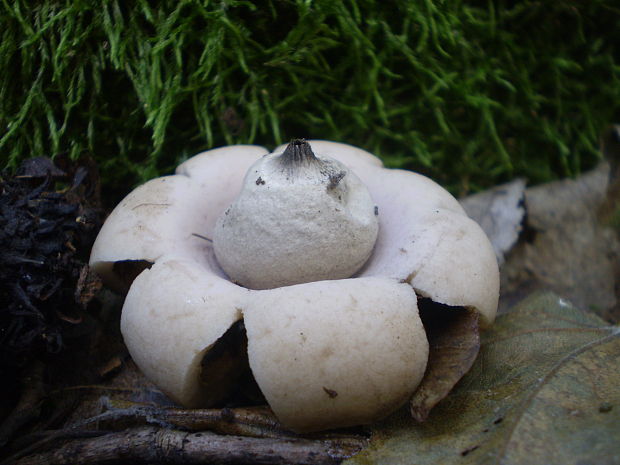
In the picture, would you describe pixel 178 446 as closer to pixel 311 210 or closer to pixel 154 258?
pixel 154 258

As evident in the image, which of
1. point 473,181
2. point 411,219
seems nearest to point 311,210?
point 411,219

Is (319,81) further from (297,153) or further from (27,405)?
(27,405)

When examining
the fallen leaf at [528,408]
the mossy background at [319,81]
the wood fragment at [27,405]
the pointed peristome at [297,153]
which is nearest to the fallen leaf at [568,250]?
the mossy background at [319,81]

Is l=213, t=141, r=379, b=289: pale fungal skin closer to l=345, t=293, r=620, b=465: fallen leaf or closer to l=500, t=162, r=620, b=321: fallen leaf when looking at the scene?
l=345, t=293, r=620, b=465: fallen leaf

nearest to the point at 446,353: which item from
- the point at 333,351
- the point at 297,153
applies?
the point at 333,351

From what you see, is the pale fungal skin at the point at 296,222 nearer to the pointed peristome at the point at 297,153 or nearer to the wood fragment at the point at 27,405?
the pointed peristome at the point at 297,153

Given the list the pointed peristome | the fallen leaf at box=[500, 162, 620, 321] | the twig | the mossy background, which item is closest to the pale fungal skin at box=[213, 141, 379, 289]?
the pointed peristome

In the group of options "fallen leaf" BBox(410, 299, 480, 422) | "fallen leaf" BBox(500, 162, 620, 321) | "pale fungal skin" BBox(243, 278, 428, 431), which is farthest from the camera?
"fallen leaf" BBox(500, 162, 620, 321)
